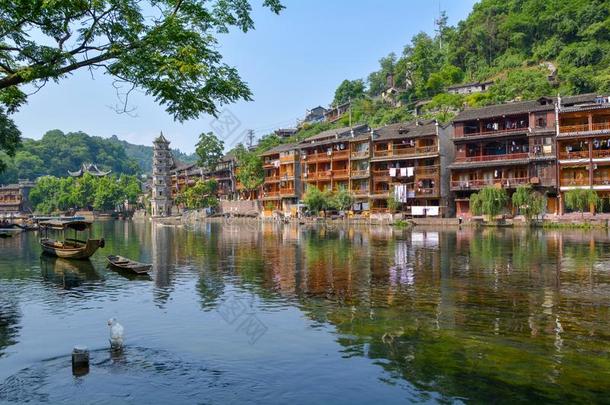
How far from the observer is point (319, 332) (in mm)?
16516

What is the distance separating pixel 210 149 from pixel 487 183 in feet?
236

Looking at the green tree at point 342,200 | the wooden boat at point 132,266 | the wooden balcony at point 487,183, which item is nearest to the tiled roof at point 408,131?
the wooden balcony at point 487,183

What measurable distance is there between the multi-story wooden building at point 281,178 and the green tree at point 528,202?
46.5m

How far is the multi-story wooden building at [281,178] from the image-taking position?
103 meters

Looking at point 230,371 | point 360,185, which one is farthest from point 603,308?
point 360,185

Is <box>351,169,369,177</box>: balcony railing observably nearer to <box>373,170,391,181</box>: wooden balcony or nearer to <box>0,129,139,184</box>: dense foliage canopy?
<box>373,170,391,181</box>: wooden balcony

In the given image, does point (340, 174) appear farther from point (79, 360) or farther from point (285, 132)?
point (79, 360)

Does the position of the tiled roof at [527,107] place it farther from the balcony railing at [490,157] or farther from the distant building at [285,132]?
the distant building at [285,132]

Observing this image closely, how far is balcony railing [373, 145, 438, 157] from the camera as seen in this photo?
258ft

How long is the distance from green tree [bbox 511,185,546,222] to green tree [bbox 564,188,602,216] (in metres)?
3.18

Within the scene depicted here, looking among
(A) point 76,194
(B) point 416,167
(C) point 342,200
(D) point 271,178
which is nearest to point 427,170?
(B) point 416,167

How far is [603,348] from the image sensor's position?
554 inches

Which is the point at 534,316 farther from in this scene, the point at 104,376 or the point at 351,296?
the point at 104,376

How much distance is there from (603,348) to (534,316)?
3.84 metres
